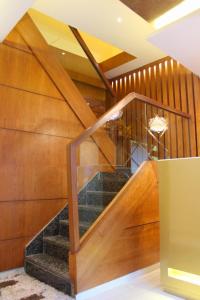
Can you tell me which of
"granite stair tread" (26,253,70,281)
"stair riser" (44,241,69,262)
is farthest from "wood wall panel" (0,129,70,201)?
"granite stair tread" (26,253,70,281)

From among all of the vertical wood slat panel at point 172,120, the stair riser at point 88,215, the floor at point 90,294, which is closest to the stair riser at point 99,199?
the stair riser at point 88,215

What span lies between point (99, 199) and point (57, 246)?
827mm

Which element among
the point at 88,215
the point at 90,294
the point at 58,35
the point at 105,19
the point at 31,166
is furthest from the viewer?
the point at 58,35

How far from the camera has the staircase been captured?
2.65m

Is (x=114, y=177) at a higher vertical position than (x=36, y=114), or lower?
lower

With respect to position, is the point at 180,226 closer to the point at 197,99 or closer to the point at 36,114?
the point at 36,114

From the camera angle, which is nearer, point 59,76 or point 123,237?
point 123,237

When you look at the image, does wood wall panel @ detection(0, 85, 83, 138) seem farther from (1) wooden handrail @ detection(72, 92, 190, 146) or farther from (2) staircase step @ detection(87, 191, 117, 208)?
(2) staircase step @ detection(87, 191, 117, 208)

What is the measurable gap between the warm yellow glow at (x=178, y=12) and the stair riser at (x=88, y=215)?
243 centimetres

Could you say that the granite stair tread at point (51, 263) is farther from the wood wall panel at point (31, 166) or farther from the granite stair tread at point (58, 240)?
the wood wall panel at point (31, 166)

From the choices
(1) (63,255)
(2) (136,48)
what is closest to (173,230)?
(1) (63,255)

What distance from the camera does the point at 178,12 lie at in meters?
3.09

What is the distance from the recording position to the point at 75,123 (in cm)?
411

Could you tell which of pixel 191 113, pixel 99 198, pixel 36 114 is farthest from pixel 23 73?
pixel 191 113
